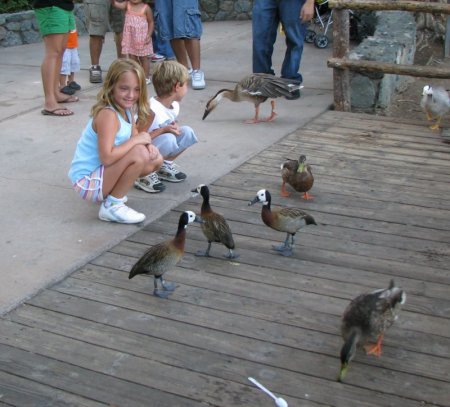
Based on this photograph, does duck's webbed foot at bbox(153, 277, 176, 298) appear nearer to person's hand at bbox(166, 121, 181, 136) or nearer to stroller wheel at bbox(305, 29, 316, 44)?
person's hand at bbox(166, 121, 181, 136)

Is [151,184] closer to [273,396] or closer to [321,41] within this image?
[273,396]

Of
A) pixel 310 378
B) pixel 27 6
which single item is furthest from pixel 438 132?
pixel 27 6

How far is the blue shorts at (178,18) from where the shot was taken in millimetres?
7828

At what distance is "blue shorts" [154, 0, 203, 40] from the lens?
7828 mm

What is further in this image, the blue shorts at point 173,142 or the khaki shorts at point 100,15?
the khaki shorts at point 100,15

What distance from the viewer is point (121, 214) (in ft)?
15.1

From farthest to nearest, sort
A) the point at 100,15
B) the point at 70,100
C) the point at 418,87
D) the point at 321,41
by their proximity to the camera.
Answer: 1. the point at 321,41
2. the point at 418,87
3. the point at 100,15
4. the point at 70,100

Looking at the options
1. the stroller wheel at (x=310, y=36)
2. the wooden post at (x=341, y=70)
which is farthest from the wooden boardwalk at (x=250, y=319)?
the stroller wheel at (x=310, y=36)

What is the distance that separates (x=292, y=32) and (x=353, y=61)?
85 cm

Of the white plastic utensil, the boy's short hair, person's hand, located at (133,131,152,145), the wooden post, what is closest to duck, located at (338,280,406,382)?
the white plastic utensil

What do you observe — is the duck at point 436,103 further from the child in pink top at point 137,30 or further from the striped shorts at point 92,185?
the striped shorts at point 92,185

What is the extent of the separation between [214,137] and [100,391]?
3.80 metres

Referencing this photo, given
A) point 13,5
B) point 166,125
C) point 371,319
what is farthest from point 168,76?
point 13,5

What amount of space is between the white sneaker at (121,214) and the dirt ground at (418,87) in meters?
3.49
